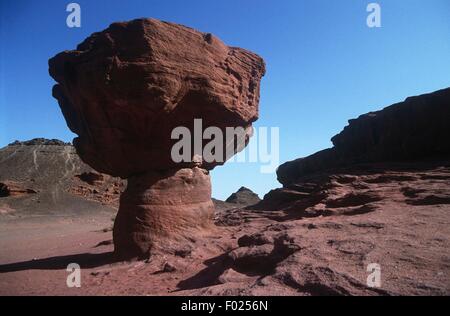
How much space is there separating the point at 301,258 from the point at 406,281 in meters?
1.52

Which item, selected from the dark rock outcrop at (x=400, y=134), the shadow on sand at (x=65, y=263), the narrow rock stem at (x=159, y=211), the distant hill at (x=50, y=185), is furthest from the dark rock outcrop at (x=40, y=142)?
the narrow rock stem at (x=159, y=211)

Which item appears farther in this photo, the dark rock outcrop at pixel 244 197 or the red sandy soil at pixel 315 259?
the dark rock outcrop at pixel 244 197

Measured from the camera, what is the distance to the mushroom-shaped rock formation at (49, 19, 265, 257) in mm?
8094

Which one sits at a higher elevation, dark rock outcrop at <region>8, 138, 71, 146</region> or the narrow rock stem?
dark rock outcrop at <region>8, 138, 71, 146</region>

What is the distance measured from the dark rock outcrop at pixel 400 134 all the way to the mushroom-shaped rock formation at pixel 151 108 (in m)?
7.95

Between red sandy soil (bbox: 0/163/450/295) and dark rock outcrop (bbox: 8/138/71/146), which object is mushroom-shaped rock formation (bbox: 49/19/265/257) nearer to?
red sandy soil (bbox: 0/163/450/295)

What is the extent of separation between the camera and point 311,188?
13.8 meters

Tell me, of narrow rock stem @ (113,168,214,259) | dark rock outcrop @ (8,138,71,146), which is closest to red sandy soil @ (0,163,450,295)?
narrow rock stem @ (113,168,214,259)

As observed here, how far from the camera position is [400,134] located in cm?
1458

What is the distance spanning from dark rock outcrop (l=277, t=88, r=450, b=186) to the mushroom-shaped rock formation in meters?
7.95

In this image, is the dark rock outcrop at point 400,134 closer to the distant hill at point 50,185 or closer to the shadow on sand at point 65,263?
the shadow on sand at point 65,263

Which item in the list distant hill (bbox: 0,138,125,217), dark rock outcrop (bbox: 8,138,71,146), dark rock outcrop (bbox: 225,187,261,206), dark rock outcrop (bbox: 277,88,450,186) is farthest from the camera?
dark rock outcrop (bbox: 8,138,71,146)

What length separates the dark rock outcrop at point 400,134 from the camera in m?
13.5

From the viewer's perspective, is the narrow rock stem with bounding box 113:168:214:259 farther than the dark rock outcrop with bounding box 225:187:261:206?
No
